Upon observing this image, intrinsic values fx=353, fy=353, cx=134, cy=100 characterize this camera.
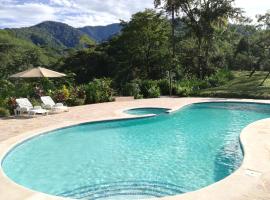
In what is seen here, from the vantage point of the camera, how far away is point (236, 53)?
146 feet

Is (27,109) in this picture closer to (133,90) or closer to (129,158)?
(129,158)

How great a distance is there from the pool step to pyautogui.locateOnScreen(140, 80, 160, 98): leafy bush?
14.7m

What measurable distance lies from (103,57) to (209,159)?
3129 centimetres

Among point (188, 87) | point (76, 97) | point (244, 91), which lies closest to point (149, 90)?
point (188, 87)

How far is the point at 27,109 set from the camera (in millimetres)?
15023

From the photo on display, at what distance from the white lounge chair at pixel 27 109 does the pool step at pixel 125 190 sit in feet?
26.8

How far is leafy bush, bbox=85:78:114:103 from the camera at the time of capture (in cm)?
1937

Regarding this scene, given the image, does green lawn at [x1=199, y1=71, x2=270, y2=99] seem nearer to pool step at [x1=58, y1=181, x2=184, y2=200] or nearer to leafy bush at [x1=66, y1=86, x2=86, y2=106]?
leafy bush at [x1=66, y1=86, x2=86, y2=106]

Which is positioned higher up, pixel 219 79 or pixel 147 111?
pixel 219 79

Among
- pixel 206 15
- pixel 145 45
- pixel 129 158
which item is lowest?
pixel 129 158

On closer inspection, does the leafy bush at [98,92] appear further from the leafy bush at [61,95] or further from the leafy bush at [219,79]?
the leafy bush at [219,79]

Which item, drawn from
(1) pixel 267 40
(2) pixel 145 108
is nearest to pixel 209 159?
(2) pixel 145 108

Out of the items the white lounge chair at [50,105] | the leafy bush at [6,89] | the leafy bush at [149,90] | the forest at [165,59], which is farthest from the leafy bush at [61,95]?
the leafy bush at [149,90]

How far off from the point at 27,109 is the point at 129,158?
22.6 ft
